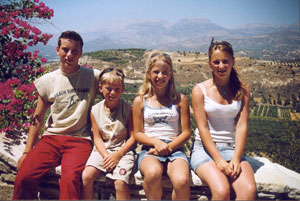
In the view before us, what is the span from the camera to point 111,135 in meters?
2.61

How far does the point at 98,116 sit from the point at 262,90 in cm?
7817

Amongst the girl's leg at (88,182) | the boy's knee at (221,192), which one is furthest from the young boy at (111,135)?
the boy's knee at (221,192)

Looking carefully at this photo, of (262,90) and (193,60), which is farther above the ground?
(193,60)

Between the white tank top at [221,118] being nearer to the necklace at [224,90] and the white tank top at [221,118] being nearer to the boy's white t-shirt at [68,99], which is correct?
the necklace at [224,90]

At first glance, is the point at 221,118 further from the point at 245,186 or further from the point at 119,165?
the point at 119,165

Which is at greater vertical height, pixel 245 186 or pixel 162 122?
pixel 162 122

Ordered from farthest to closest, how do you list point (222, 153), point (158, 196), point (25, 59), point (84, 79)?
point (25, 59)
point (84, 79)
point (222, 153)
point (158, 196)

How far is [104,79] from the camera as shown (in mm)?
2635

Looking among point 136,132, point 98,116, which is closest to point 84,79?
point 98,116

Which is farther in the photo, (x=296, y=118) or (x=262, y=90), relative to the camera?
(x=262, y=90)

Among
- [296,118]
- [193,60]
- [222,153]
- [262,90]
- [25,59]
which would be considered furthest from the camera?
[193,60]

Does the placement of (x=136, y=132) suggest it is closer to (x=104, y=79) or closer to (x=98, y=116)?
(x=98, y=116)

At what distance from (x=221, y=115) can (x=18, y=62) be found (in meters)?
3.76

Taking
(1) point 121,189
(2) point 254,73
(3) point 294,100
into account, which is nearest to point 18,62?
(1) point 121,189
